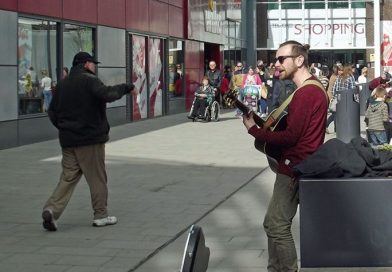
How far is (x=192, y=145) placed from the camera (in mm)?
16281

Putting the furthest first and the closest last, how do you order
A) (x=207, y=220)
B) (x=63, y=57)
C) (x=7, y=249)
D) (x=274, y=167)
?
(x=63, y=57)
(x=207, y=220)
(x=7, y=249)
(x=274, y=167)

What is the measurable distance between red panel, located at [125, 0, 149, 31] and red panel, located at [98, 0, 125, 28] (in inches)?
16.2

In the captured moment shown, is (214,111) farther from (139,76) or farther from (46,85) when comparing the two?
(46,85)

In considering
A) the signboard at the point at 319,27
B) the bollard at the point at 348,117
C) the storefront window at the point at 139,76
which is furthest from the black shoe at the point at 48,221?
the signboard at the point at 319,27

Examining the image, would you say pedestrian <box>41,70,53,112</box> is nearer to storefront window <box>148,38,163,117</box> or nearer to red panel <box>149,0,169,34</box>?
storefront window <box>148,38,163,117</box>

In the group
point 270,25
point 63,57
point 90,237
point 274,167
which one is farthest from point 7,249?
A: point 270,25

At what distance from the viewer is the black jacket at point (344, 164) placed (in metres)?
4.21

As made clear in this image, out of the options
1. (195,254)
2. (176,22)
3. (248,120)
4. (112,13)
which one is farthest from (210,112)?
(195,254)

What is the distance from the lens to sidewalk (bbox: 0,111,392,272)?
659 cm

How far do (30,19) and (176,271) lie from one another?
11319 millimetres

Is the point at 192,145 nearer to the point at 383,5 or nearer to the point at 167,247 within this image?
the point at 167,247

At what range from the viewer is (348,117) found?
576 inches

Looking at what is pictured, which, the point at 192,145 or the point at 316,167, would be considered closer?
the point at 316,167

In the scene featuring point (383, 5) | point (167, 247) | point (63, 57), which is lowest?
point (167, 247)
